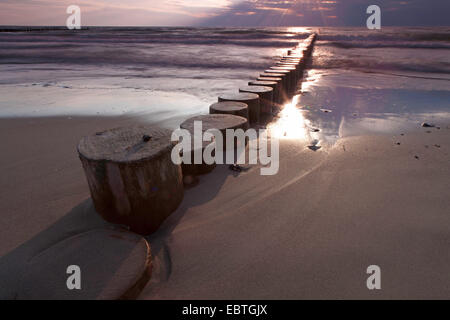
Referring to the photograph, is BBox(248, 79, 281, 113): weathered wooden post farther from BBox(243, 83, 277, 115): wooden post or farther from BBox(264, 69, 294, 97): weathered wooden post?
BBox(264, 69, 294, 97): weathered wooden post

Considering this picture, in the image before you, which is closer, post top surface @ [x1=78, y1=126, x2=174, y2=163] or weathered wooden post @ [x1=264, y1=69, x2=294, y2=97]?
post top surface @ [x1=78, y1=126, x2=174, y2=163]

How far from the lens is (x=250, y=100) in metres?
4.19

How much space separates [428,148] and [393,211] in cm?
172

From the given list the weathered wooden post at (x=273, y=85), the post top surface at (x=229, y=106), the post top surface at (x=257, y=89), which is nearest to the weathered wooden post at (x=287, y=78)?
the weathered wooden post at (x=273, y=85)

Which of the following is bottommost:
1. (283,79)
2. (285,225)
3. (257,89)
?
(285,225)

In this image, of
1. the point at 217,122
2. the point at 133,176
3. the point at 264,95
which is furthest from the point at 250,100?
the point at 133,176

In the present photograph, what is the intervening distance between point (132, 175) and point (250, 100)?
2.88 meters

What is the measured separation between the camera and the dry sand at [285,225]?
1.60 metres

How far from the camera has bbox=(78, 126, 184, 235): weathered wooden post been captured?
5.58 feet

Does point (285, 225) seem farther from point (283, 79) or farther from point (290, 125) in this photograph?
point (283, 79)

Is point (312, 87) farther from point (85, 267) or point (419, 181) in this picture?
point (85, 267)

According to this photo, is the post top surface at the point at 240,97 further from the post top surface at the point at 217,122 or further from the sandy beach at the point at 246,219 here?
the post top surface at the point at 217,122

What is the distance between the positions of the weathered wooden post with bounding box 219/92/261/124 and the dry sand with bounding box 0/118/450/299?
4.30 ft

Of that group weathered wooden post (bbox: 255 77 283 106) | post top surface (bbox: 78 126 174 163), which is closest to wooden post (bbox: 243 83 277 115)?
weathered wooden post (bbox: 255 77 283 106)
